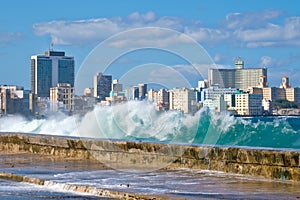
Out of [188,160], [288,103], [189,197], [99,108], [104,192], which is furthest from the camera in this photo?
[288,103]

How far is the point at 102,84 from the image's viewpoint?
63.3 ft

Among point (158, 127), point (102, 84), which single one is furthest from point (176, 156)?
point (158, 127)

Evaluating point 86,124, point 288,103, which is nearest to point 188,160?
point 86,124

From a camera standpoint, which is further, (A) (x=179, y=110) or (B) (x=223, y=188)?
(A) (x=179, y=110)

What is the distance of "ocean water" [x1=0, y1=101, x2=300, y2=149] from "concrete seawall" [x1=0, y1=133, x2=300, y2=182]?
3525mm

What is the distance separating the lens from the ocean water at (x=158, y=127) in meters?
23.0

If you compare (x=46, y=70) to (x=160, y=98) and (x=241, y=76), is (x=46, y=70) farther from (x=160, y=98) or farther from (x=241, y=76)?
(x=160, y=98)

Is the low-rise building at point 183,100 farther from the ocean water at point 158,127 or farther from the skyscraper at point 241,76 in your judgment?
the skyscraper at point 241,76

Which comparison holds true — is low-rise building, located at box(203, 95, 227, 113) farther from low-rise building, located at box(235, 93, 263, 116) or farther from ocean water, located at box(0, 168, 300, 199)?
low-rise building, located at box(235, 93, 263, 116)

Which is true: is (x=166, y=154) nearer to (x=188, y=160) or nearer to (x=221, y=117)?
(x=188, y=160)

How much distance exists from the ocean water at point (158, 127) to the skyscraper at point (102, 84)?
1.84 feet

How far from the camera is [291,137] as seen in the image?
151ft

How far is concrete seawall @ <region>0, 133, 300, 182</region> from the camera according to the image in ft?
→ 37.3

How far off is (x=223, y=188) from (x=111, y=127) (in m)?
20.6
